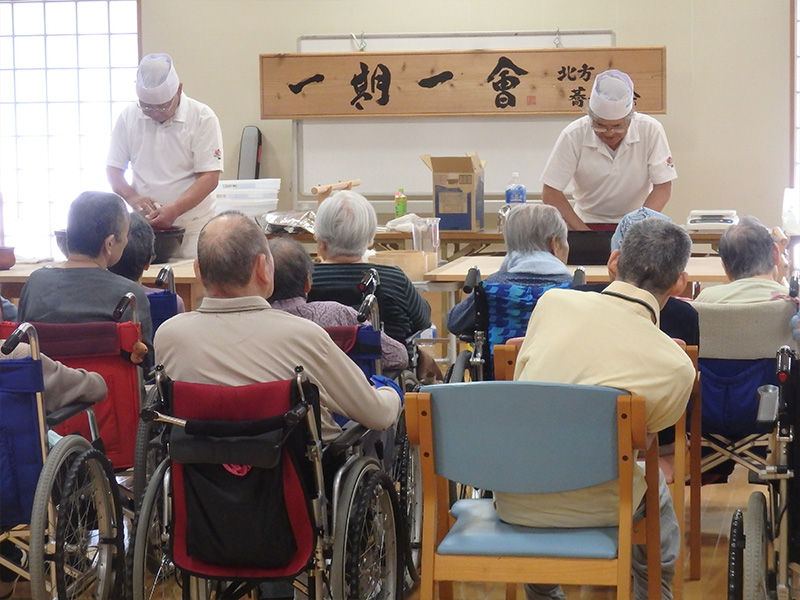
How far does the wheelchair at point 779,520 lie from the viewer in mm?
1996

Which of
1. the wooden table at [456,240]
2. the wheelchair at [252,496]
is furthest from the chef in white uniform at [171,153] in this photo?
the wheelchair at [252,496]

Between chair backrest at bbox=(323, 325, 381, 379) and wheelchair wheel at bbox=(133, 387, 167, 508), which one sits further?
wheelchair wheel at bbox=(133, 387, 167, 508)

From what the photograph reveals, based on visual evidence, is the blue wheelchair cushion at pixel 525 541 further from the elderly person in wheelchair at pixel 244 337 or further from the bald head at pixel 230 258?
the bald head at pixel 230 258

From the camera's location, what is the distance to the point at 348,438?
2131 mm

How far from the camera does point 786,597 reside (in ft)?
6.59

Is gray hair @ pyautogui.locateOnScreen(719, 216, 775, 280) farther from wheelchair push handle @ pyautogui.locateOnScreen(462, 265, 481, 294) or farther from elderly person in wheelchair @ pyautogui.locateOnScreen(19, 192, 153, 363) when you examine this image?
elderly person in wheelchair @ pyautogui.locateOnScreen(19, 192, 153, 363)

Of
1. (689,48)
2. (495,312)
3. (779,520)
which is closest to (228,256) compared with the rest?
(495,312)

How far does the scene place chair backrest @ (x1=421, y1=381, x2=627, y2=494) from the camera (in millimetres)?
1774

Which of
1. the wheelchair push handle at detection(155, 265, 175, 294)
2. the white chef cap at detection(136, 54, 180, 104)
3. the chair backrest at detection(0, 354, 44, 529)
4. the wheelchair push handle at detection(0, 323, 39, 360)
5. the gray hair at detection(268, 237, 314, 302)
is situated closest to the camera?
the wheelchair push handle at detection(0, 323, 39, 360)

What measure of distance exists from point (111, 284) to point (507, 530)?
1.37 metres

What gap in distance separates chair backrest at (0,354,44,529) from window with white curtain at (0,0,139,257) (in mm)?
5325

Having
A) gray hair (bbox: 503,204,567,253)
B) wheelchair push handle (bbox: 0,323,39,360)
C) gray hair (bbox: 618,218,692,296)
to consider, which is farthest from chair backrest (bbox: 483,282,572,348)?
wheelchair push handle (bbox: 0,323,39,360)

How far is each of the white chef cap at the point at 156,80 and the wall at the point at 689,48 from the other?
237cm

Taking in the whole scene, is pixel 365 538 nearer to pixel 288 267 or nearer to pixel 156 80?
pixel 288 267
